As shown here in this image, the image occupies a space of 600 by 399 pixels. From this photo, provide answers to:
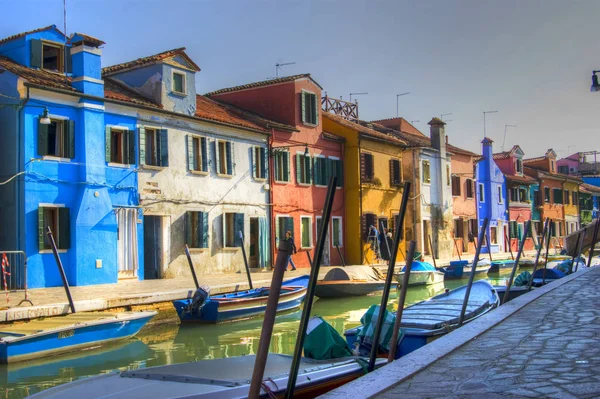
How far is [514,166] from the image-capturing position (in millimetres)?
50688

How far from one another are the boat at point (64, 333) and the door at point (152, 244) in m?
7.17

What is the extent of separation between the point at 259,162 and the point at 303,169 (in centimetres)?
296

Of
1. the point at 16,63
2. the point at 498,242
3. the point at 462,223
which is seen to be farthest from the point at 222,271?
the point at 498,242

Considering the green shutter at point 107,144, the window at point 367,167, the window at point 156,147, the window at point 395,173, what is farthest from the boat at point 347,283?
the window at point 395,173

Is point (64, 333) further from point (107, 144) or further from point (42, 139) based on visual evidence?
point (107, 144)

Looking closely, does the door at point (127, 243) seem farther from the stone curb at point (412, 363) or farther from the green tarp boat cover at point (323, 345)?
the stone curb at point (412, 363)

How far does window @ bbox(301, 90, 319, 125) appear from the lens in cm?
2919

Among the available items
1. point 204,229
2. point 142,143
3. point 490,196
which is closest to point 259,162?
point 204,229

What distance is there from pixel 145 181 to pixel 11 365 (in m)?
10.3

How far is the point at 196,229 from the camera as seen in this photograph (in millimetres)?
23453

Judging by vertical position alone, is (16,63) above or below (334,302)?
above

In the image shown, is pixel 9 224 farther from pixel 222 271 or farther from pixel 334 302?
pixel 334 302

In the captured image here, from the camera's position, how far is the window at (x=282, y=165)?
27250 millimetres

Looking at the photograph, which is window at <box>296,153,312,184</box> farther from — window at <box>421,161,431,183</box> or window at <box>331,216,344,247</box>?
window at <box>421,161,431,183</box>
